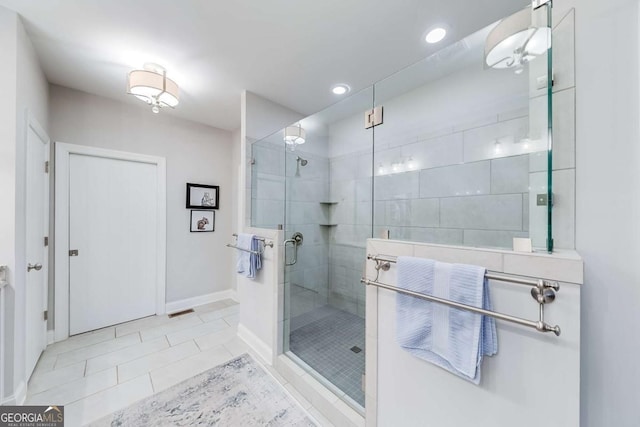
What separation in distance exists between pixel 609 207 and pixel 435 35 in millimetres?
1640

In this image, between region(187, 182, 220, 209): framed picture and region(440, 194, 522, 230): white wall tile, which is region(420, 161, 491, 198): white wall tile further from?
region(187, 182, 220, 209): framed picture

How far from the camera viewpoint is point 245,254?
7.56 ft

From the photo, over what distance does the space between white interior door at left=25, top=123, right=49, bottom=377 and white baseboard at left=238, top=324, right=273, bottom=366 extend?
1595 millimetres

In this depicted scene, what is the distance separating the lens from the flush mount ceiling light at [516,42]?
938 millimetres

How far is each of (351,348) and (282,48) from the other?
268 cm

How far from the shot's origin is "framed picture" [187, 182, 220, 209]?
327 centimetres

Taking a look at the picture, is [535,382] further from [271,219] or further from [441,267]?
[271,219]

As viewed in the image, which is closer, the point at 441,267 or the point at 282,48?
the point at 441,267

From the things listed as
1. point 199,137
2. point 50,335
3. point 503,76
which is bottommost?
point 50,335

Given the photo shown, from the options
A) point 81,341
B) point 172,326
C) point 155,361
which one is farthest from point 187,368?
point 81,341

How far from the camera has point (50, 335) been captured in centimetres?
234

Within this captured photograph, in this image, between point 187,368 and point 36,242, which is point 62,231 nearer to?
point 36,242

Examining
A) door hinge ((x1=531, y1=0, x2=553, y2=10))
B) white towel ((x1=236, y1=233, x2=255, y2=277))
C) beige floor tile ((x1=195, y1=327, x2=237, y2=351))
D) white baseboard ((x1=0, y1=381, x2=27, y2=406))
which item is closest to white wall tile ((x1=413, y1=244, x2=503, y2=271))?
door hinge ((x1=531, y1=0, x2=553, y2=10))

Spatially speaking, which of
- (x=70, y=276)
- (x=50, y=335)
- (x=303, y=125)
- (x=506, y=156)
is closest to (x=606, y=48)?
(x=506, y=156)
